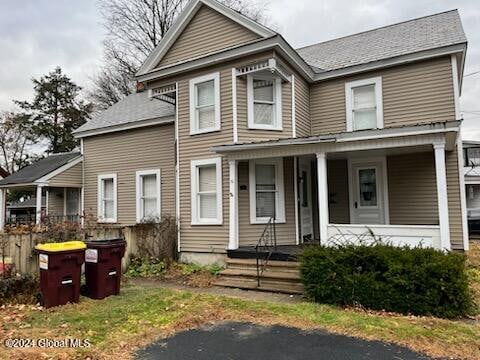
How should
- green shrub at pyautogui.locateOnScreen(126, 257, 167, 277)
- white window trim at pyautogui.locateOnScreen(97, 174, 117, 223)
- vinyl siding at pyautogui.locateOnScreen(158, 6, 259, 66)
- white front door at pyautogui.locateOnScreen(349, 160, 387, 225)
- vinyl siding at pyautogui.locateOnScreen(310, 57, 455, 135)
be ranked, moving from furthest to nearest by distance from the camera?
1. white window trim at pyautogui.locateOnScreen(97, 174, 117, 223)
2. white front door at pyautogui.locateOnScreen(349, 160, 387, 225)
3. vinyl siding at pyautogui.locateOnScreen(158, 6, 259, 66)
4. vinyl siding at pyautogui.locateOnScreen(310, 57, 455, 135)
5. green shrub at pyautogui.locateOnScreen(126, 257, 167, 277)

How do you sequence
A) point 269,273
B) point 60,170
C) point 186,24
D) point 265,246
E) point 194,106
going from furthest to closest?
1. point 60,170
2. point 186,24
3. point 194,106
4. point 265,246
5. point 269,273

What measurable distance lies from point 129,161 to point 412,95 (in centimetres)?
1007

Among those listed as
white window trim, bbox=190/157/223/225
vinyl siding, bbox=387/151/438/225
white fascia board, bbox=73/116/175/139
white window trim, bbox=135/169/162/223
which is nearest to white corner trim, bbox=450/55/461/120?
vinyl siding, bbox=387/151/438/225

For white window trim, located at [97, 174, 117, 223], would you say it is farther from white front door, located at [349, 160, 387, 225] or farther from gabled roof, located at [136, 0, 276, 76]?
white front door, located at [349, 160, 387, 225]

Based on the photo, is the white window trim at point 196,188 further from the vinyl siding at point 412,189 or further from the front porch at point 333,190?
the vinyl siding at point 412,189

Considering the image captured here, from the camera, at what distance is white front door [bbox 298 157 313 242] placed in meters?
10.2

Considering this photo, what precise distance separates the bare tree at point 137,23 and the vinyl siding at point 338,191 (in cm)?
1845

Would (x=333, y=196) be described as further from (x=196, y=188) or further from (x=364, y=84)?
(x=196, y=188)

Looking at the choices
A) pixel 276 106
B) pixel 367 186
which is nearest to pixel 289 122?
pixel 276 106

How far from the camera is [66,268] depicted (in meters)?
6.21

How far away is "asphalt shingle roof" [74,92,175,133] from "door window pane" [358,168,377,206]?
6829 millimetres

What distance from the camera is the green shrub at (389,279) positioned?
5.59 meters

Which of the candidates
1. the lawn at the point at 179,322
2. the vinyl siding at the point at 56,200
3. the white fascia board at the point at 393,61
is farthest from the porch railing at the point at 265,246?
the vinyl siding at the point at 56,200

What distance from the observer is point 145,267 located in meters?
Answer: 9.55
